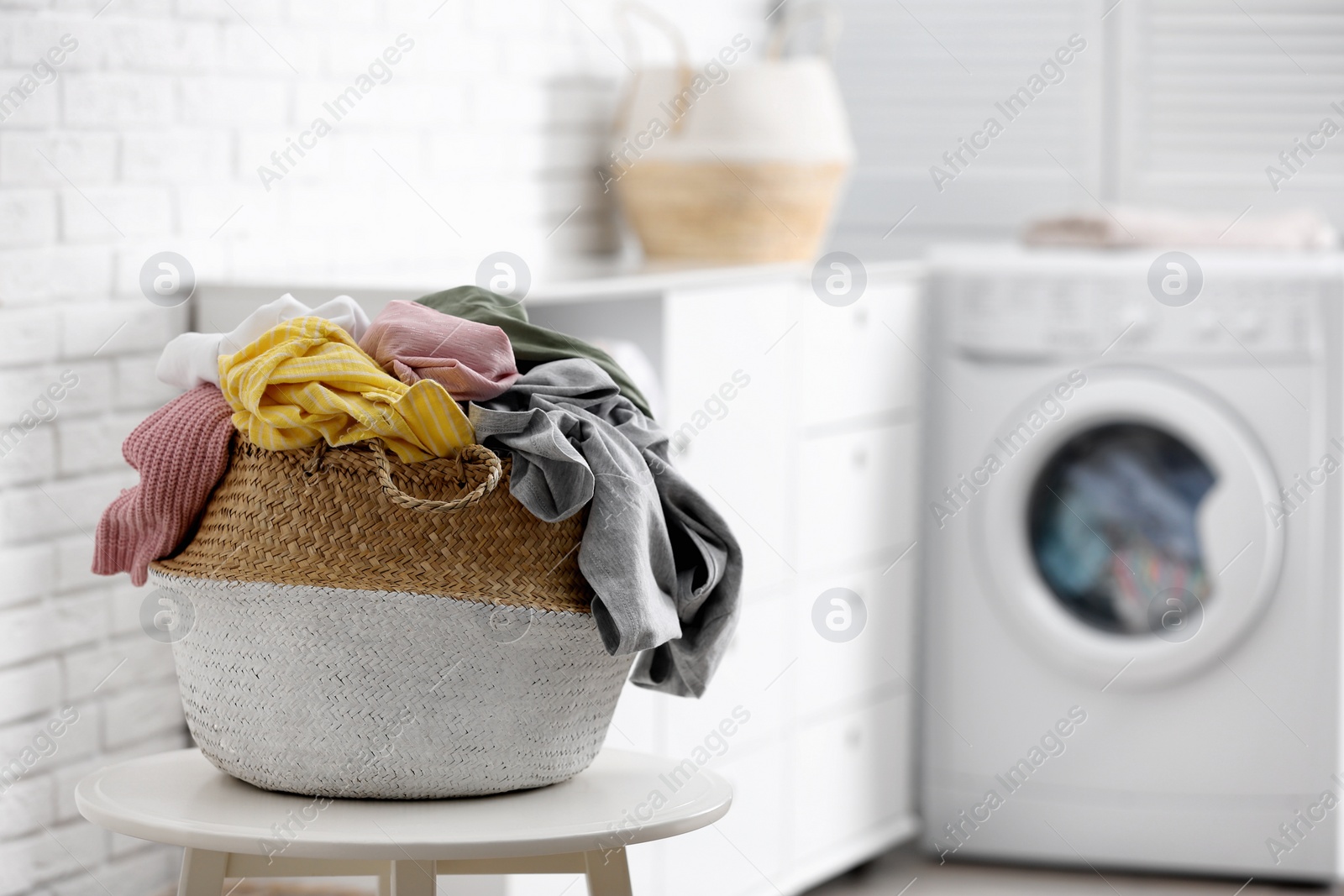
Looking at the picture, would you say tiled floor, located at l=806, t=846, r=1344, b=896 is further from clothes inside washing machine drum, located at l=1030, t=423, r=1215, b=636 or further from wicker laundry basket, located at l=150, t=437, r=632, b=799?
wicker laundry basket, located at l=150, t=437, r=632, b=799

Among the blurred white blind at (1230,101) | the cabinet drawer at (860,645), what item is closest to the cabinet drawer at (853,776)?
the cabinet drawer at (860,645)

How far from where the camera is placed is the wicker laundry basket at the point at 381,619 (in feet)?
3.10

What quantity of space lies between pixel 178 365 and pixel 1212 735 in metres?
1.95

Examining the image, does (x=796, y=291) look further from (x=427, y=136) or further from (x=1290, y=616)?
(x=1290, y=616)

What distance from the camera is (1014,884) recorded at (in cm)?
254

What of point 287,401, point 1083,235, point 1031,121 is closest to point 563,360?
point 287,401

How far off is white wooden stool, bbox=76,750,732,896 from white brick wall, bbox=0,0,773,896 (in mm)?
690

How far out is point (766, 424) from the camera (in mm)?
2223

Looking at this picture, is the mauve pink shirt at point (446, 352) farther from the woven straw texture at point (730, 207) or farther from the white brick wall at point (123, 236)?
the woven straw texture at point (730, 207)

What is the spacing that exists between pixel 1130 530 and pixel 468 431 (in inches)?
68.8

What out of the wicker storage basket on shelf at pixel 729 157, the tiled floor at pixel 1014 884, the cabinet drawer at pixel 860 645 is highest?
the wicker storage basket on shelf at pixel 729 157

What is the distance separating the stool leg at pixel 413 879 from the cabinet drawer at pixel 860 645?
4.62 ft

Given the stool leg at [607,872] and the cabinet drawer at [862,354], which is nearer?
the stool leg at [607,872]

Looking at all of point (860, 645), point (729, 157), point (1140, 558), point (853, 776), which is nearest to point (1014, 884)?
point (853, 776)
